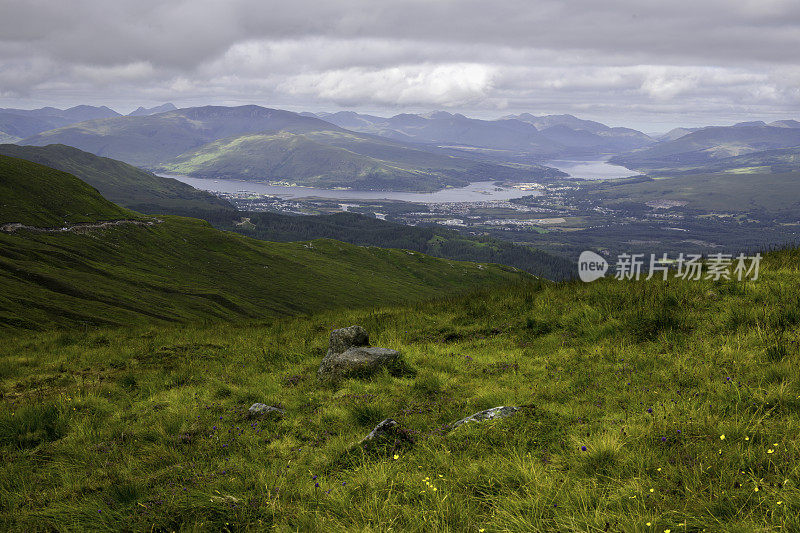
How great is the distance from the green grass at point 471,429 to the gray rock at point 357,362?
0.47m

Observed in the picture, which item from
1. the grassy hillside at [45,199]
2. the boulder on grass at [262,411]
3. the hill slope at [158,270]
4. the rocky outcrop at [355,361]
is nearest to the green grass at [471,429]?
the boulder on grass at [262,411]

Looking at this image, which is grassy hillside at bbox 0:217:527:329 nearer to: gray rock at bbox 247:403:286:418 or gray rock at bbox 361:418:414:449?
gray rock at bbox 247:403:286:418

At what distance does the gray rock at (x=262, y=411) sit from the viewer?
8.11 meters

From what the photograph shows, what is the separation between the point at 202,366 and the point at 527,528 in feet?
33.7

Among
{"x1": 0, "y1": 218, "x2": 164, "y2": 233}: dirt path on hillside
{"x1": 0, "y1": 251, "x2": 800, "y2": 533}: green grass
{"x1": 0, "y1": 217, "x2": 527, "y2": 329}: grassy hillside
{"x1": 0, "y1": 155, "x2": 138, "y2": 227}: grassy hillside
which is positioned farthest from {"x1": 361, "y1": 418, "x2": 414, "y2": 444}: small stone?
{"x1": 0, "y1": 155, "x2": 138, "y2": 227}: grassy hillside

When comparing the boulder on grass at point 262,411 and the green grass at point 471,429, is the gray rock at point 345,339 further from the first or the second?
the boulder on grass at point 262,411

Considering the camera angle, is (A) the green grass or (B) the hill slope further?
(B) the hill slope

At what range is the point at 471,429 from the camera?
6387 mm

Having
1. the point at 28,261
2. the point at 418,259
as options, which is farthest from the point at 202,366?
the point at 418,259

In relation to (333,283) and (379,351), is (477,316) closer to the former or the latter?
(379,351)

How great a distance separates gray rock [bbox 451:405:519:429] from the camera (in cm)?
670

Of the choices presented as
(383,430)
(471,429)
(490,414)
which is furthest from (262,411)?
(490,414)

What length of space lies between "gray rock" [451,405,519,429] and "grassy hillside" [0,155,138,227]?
12610 cm

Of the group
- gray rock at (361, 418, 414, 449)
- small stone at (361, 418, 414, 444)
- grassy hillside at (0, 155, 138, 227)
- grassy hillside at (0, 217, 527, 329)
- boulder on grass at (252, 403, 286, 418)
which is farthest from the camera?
grassy hillside at (0, 155, 138, 227)
